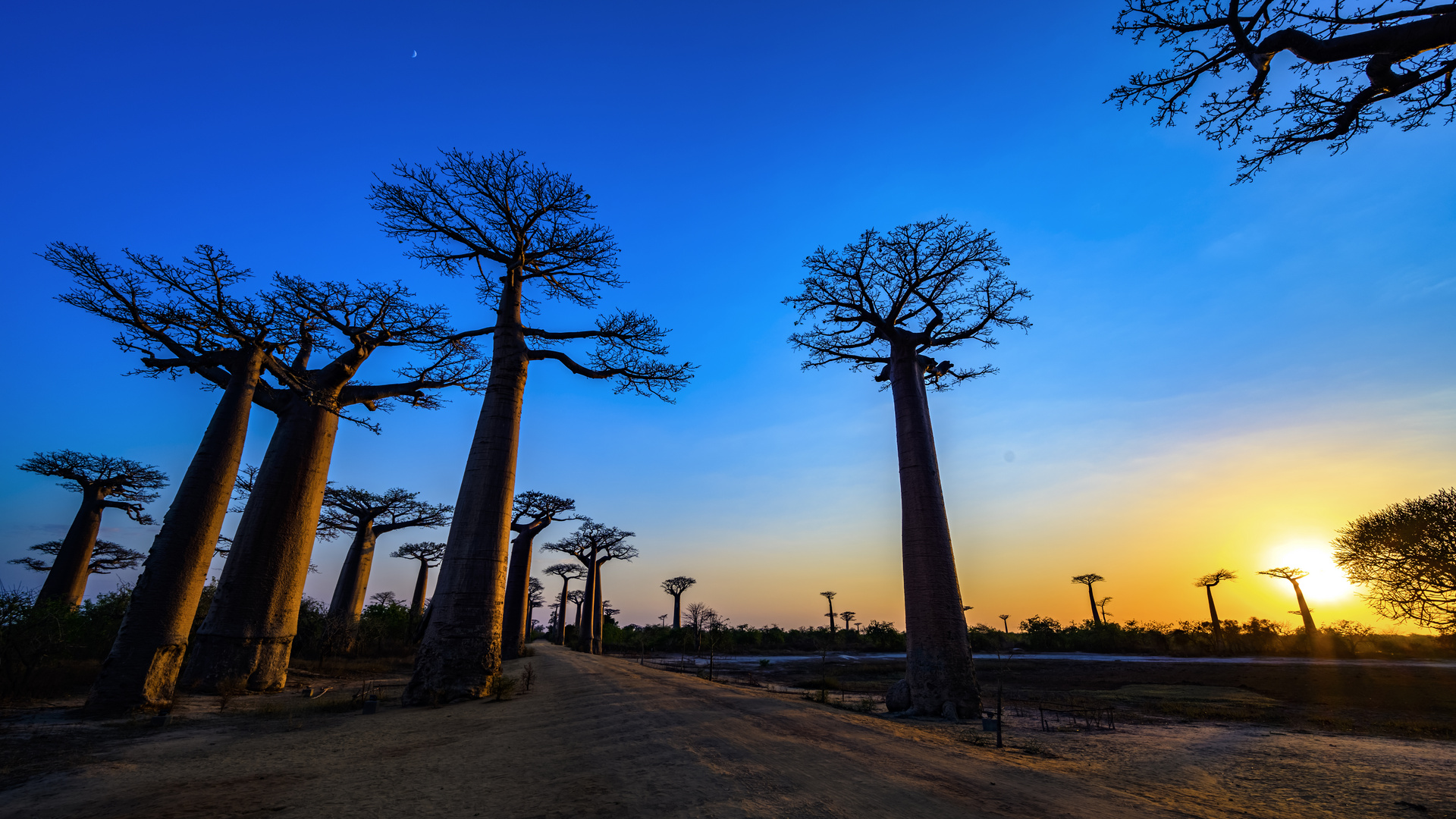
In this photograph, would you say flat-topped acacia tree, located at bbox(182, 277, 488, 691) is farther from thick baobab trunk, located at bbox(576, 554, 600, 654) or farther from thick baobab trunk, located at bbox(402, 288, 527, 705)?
thick baobab trunk, located at bbox(576, 554, 600, 654)

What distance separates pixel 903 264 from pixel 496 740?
10658 mm

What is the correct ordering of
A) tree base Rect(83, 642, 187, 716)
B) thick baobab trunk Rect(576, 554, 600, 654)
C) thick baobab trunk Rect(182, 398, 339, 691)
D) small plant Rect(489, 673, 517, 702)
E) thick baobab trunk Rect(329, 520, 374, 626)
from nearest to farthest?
1. tree base Rect(83, 642, 187, 716)
2. small plant Rect(489, 673, 517, 702)
3. thick baobab trunk Rect(182, 398, 339, 691)
4. thick baobab trunk Rect(329, 520, 374, 626)
5. thick baobab trunk Rect(576, 554, 600, 654)

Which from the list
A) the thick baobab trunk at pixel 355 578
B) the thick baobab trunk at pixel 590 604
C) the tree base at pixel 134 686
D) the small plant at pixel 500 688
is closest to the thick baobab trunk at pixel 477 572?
the small plant at pixel 500 688

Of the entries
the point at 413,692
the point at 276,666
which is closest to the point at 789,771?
the point at 413,692

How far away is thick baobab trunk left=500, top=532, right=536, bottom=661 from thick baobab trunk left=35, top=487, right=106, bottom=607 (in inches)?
514

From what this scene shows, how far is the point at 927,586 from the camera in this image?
28.9 ft

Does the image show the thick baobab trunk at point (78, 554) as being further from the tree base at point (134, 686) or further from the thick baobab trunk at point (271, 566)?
the tree base at point (134, 686)

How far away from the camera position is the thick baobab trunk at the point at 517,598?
22.2 m

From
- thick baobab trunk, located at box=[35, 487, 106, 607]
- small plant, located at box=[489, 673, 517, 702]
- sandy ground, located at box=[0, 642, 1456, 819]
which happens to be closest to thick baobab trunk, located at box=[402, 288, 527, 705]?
small plant, located at box=[489, 673, 517, 702]

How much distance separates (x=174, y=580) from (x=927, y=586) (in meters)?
11.2

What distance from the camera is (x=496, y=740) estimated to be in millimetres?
5031

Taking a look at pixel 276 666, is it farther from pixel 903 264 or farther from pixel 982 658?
pixel 982 658

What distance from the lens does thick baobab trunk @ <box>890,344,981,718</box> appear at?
8.21 metres

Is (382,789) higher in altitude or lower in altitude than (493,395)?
lower
